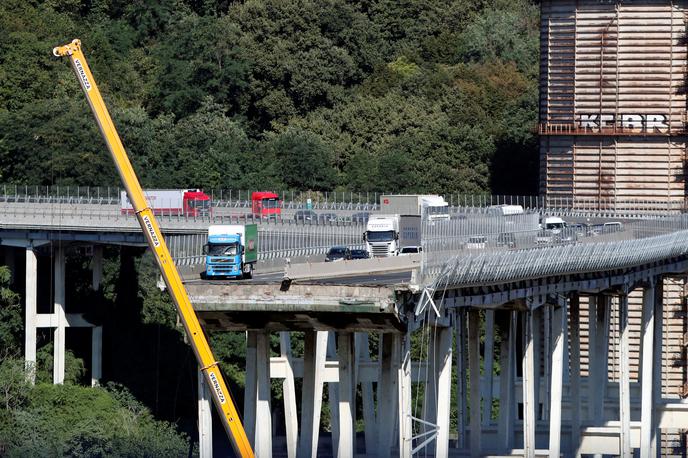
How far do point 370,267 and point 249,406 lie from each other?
30.2 ft

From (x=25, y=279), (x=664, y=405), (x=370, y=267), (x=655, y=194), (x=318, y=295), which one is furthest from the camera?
(x=655, y=194)

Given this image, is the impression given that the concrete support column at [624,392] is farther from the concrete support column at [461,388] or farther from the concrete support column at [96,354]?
the concrete support column at [96,354]

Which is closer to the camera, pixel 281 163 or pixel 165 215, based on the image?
pixel 165 215

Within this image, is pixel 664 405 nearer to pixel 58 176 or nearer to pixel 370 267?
pixel 370 267

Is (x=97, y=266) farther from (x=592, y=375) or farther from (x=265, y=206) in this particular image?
(x=592, y=375)

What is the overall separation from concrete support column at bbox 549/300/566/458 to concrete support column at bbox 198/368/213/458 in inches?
753

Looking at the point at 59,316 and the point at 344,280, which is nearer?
the point at 344,280

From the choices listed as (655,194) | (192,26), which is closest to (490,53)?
(192,26)

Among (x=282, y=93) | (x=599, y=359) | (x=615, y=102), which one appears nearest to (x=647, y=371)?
(x=599, y=359)

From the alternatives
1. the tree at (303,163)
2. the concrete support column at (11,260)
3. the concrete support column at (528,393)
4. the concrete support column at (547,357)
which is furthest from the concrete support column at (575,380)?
the tree at (303,163)

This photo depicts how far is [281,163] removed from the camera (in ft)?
527

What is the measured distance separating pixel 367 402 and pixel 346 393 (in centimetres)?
2221

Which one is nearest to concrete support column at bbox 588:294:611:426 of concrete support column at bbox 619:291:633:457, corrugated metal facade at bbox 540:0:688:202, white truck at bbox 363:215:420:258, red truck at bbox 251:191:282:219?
concrete support column at bbox 619:291:633:457

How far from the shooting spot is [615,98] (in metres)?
141
